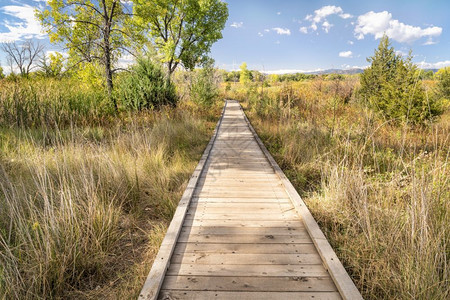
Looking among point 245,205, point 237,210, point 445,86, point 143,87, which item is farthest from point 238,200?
point 445,86

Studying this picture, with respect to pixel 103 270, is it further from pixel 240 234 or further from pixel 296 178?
pixel 296 178

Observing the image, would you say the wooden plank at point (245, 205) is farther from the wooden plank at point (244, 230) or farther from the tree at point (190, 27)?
the tree at point (190, 27)

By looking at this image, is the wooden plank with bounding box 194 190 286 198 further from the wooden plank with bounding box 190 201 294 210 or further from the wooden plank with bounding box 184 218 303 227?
the wooden plank with bounding box 184 218 303 227

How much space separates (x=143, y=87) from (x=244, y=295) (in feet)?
28.6

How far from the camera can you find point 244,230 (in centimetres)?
267

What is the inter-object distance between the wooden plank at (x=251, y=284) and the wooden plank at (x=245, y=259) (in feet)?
0.60

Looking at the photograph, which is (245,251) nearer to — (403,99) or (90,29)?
(403,99)

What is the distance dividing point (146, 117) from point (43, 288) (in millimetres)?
6712

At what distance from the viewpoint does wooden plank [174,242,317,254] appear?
2312mm

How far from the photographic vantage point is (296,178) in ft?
14.8

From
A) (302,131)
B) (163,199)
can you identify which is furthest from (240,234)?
(302,131)

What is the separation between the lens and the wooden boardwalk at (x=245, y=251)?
6.05 ft

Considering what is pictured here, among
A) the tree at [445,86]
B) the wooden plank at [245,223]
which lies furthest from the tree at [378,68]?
the wooden plank at [245,223]

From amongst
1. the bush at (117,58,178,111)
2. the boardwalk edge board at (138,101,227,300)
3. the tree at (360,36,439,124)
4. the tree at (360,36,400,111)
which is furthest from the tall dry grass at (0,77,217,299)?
the tree at (360,36,400,111)
